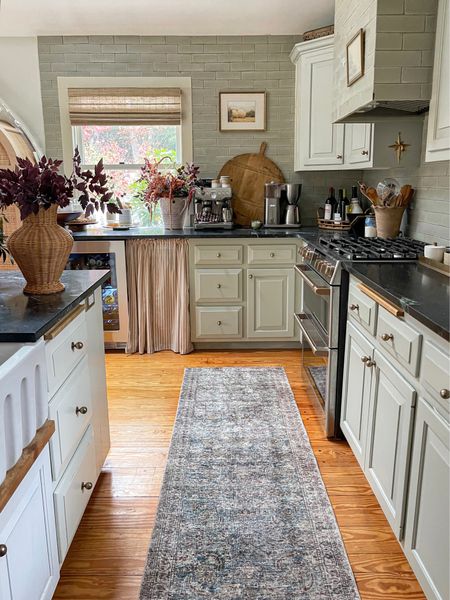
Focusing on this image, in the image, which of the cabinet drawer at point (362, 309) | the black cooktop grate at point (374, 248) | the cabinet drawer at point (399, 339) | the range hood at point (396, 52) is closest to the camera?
the cabinet drawer at point (399, 339)

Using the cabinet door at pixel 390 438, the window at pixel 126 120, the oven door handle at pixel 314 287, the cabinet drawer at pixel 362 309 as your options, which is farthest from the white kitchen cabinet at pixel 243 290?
the cabinet door at pixel 390 438

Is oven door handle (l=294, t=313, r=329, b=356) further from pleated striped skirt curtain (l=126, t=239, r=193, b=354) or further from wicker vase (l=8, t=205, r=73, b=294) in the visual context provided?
wicker vase (l=8, t=205, r=73, b=294)

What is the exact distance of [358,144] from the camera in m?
3.30

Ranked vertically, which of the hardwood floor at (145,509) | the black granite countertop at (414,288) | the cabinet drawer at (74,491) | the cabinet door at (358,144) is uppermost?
the cabinet door at (358,144)

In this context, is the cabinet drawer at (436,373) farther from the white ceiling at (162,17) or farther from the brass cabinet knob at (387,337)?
the white ceiling at (162,17)

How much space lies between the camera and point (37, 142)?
4.08 m

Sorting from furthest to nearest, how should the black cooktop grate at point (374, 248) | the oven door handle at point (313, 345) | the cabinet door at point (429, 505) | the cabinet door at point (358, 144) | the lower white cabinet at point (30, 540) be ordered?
the cabinet door at point (358, 144) → the oven door handle at point (313, 345) → the black cooktop grate at point (374, 248) → the cabinet door at point (429, 505) → the lower white cabinet at point (30, 540)

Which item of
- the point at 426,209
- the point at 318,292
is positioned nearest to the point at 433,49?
the point at 426,209

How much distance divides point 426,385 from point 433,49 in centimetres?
166

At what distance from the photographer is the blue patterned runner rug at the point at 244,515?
160 cm

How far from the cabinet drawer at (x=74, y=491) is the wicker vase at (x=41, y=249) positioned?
61 cm

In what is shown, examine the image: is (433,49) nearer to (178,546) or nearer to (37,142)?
(178,546)

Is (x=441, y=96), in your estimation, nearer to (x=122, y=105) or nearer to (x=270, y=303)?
(x=270, y=303)

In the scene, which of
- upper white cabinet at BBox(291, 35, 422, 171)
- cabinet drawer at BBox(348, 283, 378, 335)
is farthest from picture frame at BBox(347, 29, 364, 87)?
cabinet drawer at BBox(348, 283, 378, 335)
